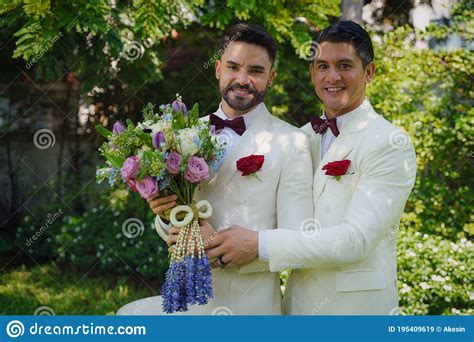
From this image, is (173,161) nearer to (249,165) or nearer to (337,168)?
(249,165)

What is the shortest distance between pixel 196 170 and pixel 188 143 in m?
0.12

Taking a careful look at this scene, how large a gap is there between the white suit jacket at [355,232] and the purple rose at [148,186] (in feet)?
1.93

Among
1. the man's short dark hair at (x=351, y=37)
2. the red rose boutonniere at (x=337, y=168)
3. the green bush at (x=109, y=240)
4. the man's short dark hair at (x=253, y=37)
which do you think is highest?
the man's short dark hair at (x=351, y=37)

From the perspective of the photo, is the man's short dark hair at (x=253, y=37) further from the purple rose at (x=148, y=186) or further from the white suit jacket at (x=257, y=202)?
the purple rose at (x=148, y=186)

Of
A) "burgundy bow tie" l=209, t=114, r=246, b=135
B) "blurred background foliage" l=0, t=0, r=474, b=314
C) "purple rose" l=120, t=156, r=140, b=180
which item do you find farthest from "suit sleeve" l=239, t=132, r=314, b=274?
"blurred background foliage" l=0, t=0, r=474, b=314

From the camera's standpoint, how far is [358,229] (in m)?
2.79

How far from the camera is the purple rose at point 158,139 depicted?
2.64 meters

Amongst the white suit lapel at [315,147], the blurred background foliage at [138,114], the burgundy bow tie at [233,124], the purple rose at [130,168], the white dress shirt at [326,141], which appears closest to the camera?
the purple rose at [130,168]

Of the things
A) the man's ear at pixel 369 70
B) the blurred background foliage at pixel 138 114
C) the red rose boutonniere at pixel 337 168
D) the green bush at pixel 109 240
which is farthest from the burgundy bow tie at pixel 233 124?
the green bush at pixel 109 240

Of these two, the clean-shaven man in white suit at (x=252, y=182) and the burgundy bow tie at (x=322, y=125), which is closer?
the clean-shaven man in white suit at (x=252, y=182)

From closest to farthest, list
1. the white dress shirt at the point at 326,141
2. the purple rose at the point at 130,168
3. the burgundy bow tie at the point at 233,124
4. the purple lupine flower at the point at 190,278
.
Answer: the purple rose at the point at 130,168 → the purple lupine flower at the point at 190,278 → the white dress shirt at the point at 326,141 → the burgundy bow tie at the point at 233,124

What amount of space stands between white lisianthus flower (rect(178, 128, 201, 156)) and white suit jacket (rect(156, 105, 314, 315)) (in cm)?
39

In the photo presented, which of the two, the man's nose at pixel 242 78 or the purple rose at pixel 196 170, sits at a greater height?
the man's nose at pixel 242 78

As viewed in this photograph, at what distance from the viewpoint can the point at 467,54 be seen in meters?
6.04
